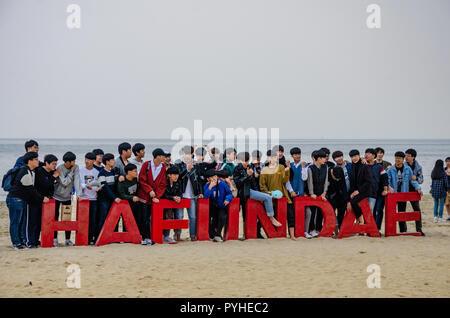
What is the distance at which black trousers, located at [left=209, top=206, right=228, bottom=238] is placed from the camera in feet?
30.8

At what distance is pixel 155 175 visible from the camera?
9172 mm

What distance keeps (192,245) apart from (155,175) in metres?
1.61

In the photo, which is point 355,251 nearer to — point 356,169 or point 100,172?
point 356,169

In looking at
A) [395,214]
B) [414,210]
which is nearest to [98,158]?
[395,214]

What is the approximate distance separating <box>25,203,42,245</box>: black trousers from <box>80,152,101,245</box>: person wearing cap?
0.86 m

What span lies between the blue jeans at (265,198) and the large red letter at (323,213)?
570mm

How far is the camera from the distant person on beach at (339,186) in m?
9.73

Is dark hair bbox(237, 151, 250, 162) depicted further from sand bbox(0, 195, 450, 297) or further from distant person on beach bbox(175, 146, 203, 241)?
sand bbox(0, 195, 450, 297)

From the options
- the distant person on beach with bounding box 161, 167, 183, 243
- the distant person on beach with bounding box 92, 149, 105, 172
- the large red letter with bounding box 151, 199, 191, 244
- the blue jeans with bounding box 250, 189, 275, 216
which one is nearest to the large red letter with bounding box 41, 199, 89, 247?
the distant person on beach with bounding box 92, 149, 105, 172

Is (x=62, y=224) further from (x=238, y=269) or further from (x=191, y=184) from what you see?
(x=238, y=269)

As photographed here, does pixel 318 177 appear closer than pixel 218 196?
No

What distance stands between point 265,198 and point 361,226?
7.34 ft

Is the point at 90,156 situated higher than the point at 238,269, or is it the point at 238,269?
the point at 90,156

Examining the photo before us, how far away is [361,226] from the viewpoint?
974cm
